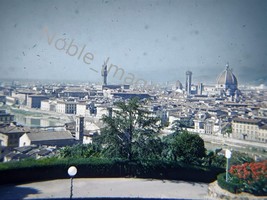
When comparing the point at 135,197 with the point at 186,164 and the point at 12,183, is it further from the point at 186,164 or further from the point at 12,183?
the point at 12,183

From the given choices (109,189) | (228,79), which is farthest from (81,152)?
(228,79)

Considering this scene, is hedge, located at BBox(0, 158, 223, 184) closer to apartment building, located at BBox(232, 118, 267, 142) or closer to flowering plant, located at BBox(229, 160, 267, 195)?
flowering plant, located at BBox(229, 160, 267, 195)

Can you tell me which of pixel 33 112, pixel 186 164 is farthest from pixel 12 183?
pixel 33 112

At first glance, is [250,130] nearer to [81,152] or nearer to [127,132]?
[127,132]

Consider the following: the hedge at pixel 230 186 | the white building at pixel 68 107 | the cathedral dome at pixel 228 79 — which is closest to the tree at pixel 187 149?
the hedge at pixel 230 186

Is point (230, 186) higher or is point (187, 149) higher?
point (187, 149)

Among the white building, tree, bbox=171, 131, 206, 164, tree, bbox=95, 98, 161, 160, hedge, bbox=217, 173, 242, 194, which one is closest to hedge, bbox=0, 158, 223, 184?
tree, bbox=95, 98, 161, 160
